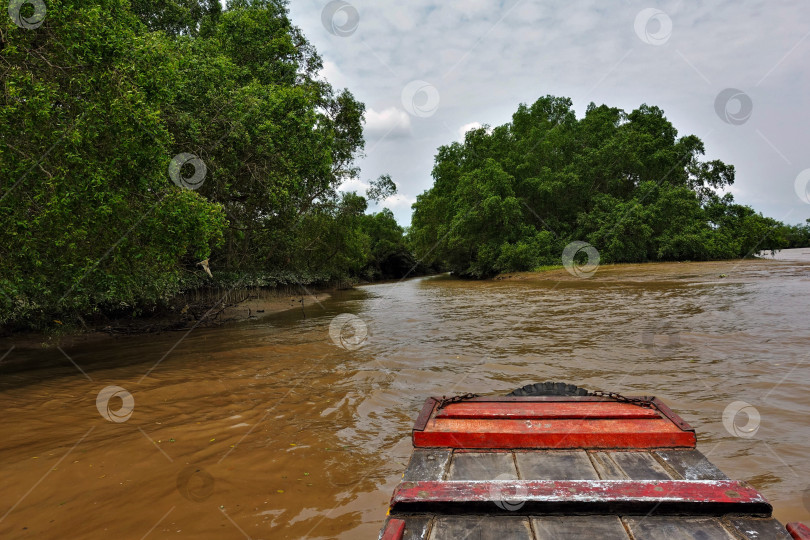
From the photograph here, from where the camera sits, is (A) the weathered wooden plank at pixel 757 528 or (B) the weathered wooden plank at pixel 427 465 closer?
(A) the weathered wooden plank at pixel 757 528

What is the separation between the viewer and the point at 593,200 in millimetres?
39375

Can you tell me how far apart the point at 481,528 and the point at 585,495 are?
0.62 meters

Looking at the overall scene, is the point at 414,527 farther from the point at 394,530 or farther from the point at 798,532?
the point at 798,532

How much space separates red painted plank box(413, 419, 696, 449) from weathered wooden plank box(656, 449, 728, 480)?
110mm

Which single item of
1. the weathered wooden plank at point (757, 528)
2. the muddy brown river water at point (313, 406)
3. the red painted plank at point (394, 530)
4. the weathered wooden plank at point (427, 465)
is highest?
the weathered wooden plank at point (757, 528)

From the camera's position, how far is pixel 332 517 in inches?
136

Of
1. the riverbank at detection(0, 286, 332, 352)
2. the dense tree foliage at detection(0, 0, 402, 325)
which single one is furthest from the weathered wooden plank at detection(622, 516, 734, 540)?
the riverbank at detection(0, 286, 332, 352)

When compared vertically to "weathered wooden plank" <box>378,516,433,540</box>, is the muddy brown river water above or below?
below

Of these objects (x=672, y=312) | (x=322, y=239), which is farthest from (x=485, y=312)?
(x=322, y=239)

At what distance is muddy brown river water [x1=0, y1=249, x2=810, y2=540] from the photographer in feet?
11.7

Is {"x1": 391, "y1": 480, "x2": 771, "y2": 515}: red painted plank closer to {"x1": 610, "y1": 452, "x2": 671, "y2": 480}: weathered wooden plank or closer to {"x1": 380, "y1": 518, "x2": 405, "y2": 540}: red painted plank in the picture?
{"x1": 380, "y1": 518, "x2": 405, "y2": 540}: red painted plank

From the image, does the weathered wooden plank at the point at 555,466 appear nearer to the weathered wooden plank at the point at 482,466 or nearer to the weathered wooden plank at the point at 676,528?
the weathered wooden plank at the point at 482,466

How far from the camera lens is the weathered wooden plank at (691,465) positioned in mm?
2750

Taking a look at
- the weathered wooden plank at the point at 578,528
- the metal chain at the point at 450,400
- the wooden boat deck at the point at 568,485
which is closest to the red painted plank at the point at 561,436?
the wooden boat deck at the point at 568,485
